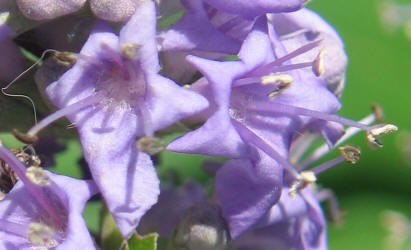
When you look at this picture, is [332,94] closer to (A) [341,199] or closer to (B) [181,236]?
(B) [181,236]

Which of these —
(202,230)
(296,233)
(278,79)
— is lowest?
(296,233)

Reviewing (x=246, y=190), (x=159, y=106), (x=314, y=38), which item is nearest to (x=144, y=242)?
(x=246, y=190)

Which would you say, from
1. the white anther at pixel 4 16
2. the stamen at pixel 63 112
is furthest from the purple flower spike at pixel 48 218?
the white anther at pixel 4 16

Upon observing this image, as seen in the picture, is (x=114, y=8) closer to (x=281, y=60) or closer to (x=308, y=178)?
(x=281, y=60)

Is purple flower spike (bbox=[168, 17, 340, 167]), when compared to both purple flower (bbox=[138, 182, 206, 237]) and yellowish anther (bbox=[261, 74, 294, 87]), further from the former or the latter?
purple flower (bbox=[138, 182, 206, 237])

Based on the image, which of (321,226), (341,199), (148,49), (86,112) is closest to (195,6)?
(148,49)

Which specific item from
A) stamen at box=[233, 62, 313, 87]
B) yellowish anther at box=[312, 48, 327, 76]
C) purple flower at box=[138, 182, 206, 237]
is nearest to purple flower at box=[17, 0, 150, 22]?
stamen at box=[233, 62, 313, 87]
